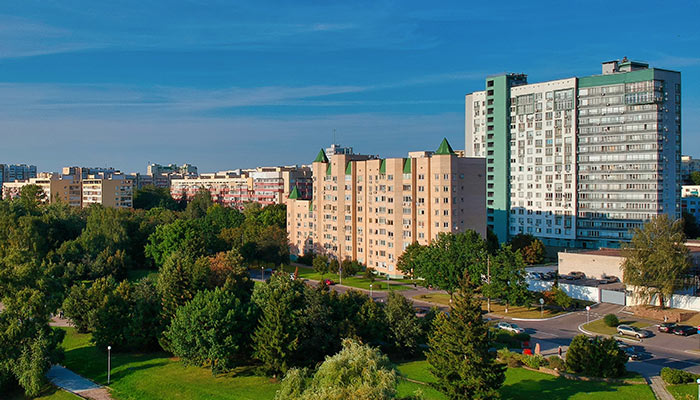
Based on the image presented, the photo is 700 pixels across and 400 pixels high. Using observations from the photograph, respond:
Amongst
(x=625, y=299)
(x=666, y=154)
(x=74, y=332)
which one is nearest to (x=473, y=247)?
(x=625, y=299)

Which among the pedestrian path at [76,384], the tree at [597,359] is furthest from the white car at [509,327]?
the pedestrian path at [76,384]

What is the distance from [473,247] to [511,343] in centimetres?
1748

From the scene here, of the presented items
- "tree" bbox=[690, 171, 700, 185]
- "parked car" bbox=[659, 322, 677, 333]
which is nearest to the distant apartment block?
"tree" bbox=[690, 171, 700, 185]

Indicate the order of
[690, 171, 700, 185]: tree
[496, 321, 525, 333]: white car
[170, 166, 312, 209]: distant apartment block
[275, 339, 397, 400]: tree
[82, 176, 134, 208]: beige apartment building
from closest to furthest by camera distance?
[275, 339, 397, 400]: tree → [496, 321, 525, 333]: white car → [170, 166, 312, 209]: distant apartment block → [82, 176, 134, 208]: beige apartment building → [690, 171, 700, 185]: tree

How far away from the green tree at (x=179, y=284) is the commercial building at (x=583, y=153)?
233 feet

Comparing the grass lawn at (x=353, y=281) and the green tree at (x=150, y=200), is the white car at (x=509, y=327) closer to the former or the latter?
the grass lawn at (x=353, y=281)

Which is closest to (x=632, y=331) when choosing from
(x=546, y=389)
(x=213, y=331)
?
(x=546, y=389)

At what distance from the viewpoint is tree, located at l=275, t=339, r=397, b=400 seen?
84.7ft

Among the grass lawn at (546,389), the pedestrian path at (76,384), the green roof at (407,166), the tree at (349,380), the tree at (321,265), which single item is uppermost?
the green roof at (407,166)

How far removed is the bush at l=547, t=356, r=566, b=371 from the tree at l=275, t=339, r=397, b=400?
54.2 ft

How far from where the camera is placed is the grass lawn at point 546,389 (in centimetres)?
3597

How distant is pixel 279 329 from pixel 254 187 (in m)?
117

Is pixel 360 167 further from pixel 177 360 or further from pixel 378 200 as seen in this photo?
pixel 177 360

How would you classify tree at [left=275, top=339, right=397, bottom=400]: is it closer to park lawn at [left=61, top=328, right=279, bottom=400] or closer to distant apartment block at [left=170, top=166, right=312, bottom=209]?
park lawn at [left=61, top=328, right=279, bottom=400]
